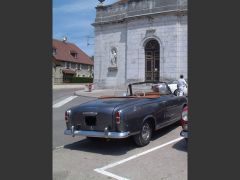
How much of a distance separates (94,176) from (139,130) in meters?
1.82

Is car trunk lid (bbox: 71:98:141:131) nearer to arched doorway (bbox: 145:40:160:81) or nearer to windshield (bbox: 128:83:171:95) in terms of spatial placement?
windshield (bbox: 128:83:171:95)

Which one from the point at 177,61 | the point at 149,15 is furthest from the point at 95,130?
the point at 149,15

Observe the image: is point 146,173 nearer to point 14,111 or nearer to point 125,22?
point 14,111

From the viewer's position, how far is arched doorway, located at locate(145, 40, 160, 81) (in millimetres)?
23938

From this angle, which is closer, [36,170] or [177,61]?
[36,170]

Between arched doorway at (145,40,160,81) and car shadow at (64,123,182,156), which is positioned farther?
arched doorway at (145,40,160,81)

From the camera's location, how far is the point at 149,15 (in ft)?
77.3

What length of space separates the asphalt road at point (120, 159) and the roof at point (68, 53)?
4593cm

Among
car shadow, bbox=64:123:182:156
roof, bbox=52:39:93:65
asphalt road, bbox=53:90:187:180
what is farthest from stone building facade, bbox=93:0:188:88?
roof, bbox=52:39:93:65

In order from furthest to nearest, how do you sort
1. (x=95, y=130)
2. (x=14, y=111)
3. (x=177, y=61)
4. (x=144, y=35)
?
(x=144, y=35), (x=177, y=61), (x=95, y=130), (x=14, y=111)

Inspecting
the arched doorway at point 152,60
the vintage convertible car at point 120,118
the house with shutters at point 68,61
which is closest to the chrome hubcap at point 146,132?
the vintage convertible car at point 120,118

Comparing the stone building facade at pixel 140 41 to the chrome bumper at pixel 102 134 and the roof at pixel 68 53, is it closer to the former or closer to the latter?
the chrome bumper at pixel 102 134

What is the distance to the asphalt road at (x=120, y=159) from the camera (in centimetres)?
445

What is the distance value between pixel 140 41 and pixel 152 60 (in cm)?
183
